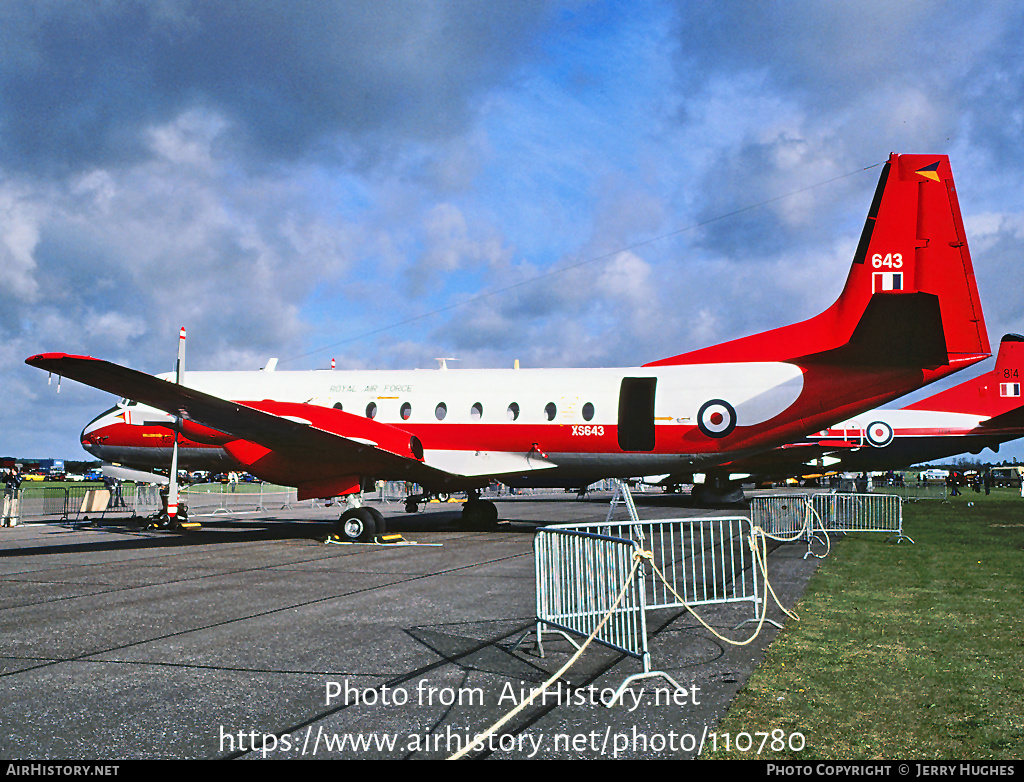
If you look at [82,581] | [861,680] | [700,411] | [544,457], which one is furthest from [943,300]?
[82,581]

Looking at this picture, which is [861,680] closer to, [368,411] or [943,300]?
[943,300]

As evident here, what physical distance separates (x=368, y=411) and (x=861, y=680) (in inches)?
645

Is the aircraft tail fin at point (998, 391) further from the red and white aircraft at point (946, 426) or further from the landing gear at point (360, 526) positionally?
the landing gear at point (360, 526)

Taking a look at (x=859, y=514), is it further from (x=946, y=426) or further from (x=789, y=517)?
(x=946, y=426)

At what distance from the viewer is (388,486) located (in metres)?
49.6

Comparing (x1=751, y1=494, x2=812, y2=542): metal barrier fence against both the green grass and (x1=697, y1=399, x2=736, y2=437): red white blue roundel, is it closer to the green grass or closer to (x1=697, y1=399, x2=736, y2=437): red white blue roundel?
(x1=697, y1=399, x2=736, y2=437): red white blue roundel

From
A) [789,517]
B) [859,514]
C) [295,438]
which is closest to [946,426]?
[859,514]

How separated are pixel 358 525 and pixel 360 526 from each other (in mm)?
68

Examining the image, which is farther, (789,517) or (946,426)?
(946,426)

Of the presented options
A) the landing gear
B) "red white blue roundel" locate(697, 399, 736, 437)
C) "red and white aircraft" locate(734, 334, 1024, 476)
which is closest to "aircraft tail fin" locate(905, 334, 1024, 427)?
"red and white aircraft" locate(734, 334, 1024, 476)

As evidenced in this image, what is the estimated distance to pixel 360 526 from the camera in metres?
18.0

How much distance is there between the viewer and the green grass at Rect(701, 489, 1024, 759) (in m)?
4.96

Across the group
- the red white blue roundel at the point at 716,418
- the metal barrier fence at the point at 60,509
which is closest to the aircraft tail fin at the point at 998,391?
the red white blue roundel at the point at 716,418

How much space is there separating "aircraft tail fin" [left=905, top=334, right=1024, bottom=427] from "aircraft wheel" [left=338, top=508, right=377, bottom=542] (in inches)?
1374
